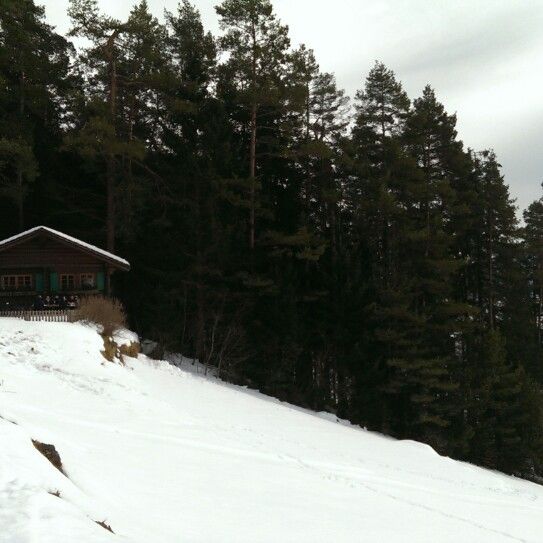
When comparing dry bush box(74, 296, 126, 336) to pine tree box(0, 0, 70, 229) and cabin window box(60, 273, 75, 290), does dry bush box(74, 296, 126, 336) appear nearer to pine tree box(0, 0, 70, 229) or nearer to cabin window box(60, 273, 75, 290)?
cabin window box(60, 273, 75, 290)

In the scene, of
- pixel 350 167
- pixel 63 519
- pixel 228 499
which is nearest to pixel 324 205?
pixel 350 167

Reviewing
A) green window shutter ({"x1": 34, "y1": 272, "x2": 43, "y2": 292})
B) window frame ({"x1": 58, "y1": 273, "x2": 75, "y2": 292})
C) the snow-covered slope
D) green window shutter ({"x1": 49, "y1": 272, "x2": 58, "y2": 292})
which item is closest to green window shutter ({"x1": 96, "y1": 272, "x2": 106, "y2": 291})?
window frame ({"x1": 58, "y1": 273, "x2": 75, "y2": 292})

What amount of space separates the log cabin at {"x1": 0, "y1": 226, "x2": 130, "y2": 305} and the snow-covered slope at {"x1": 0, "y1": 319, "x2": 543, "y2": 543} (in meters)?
6.52

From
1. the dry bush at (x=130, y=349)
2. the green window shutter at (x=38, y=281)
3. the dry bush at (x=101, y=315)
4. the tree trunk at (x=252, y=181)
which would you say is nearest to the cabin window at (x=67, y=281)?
the green window shutter at (x=38, y=281)

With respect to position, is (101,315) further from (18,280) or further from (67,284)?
(18,280)

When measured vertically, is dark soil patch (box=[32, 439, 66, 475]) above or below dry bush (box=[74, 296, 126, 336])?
below

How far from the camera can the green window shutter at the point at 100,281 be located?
77.3 ft

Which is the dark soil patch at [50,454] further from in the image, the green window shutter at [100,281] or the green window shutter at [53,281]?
the green window shutter at [53,281]

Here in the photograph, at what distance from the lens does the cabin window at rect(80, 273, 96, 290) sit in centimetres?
2362

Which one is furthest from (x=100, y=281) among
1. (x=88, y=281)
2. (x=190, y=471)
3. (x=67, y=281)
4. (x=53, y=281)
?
(x=190, y=471)

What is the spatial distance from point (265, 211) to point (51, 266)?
405 inches

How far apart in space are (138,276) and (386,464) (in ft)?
56.5

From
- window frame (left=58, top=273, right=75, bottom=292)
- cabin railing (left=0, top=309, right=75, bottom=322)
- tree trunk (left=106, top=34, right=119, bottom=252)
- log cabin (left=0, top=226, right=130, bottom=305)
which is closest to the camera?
cabin railing (left=0, top=309, right=75, bottom=322)

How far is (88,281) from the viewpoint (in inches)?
937
